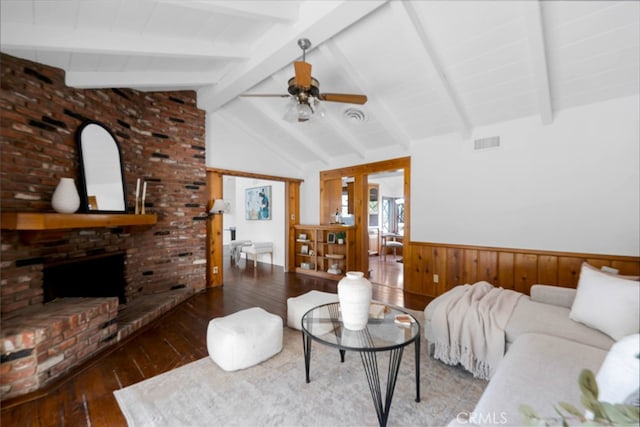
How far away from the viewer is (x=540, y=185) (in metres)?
3.15

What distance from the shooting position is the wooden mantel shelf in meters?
2.04

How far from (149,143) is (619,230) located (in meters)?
5.69

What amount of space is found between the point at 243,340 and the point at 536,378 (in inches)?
73.5

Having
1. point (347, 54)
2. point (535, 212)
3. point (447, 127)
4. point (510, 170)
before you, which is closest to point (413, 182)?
point (447, 127)

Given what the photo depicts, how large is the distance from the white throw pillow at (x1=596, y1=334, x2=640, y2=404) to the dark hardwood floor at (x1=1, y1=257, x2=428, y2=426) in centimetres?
228

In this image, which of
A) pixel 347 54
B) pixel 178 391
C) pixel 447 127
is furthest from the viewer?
pixel 447 127

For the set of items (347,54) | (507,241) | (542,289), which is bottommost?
(542,289)

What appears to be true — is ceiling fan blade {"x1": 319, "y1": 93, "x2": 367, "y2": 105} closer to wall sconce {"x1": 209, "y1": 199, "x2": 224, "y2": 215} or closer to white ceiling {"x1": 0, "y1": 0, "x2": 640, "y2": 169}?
white ceiling {"x1": 0, "y1": 0, "x2": 640, "y2": 169}

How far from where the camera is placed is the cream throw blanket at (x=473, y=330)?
196 centimetres

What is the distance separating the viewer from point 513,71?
8.72 ft

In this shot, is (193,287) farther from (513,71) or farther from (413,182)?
(513,71)

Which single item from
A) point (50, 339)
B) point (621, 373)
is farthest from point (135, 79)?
point (621, 373)

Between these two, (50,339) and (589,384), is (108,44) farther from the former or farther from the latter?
(589,384)

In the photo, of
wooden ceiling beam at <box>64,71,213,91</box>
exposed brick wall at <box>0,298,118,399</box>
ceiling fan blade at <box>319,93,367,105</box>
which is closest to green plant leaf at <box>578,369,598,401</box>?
ceiling fan blade at <box>319,93,367,105</box>
